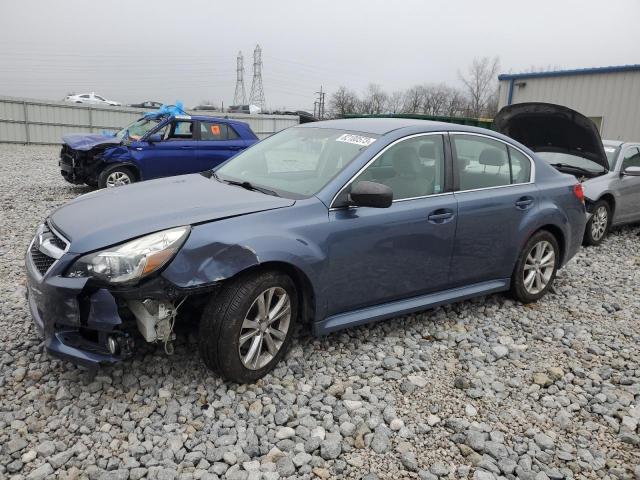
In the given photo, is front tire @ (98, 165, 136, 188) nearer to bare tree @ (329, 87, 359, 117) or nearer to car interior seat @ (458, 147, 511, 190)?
car interior seat @ (458, 147, 511, 190)

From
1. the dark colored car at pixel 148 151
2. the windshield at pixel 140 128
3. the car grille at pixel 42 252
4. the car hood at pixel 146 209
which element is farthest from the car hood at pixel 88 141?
the car grille at pixel 42 252

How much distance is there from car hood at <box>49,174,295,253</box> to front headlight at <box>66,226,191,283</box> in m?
0.05

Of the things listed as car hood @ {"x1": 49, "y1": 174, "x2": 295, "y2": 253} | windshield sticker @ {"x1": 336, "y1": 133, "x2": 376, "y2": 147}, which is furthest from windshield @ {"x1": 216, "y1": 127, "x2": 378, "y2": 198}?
car hood @ {"x1": 49, "y1": 174, "x2": 295, "y2": 253}

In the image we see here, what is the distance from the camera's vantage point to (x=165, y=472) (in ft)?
8.19

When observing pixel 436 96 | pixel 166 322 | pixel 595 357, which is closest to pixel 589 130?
pixel 595 357

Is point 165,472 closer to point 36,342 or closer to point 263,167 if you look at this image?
point 36,342

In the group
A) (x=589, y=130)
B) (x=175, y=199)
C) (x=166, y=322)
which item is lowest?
(x=166, y=322)

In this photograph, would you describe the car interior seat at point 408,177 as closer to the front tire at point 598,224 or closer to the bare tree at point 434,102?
the front tire at point 598,224

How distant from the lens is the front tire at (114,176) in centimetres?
952

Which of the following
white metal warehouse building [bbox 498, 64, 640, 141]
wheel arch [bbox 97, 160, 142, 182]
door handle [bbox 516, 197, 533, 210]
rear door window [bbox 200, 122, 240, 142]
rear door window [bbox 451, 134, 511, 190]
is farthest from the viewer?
white metal warehouse building [bbox 498, 64, 640, 141]

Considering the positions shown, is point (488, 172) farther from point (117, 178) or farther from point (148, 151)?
point (117, 178)

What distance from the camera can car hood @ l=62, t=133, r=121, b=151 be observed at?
9680 mm

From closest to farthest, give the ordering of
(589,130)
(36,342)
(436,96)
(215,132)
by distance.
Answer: (36,342), (589,130), (215,132), (436,96)

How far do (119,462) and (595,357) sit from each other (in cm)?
340
